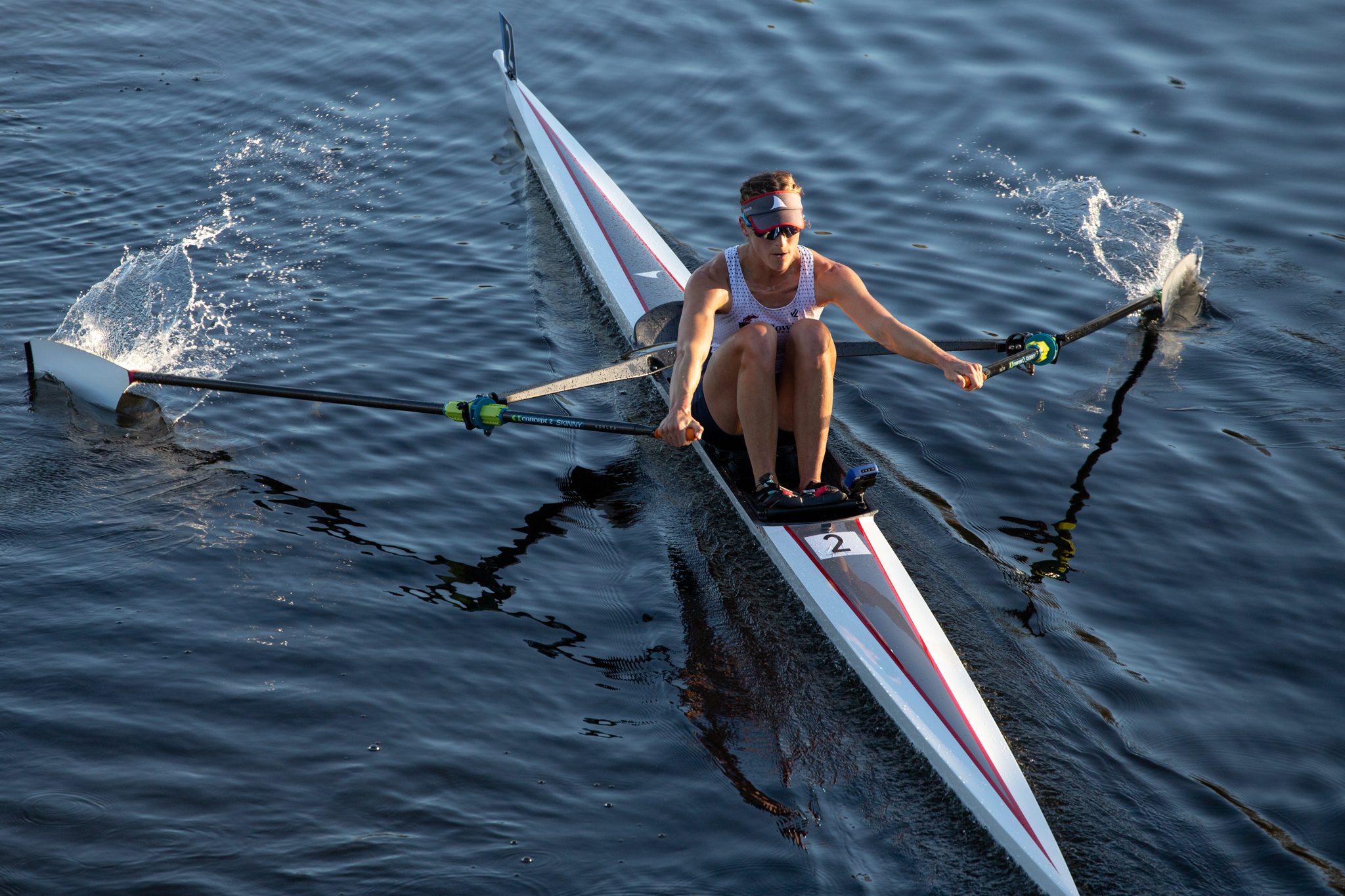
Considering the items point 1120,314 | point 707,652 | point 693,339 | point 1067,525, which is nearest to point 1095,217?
point 1120,314

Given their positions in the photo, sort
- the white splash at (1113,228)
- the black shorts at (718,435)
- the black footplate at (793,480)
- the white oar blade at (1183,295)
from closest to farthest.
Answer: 1. the black footplate at (793,480)
2. the black shorts at (718,435)
3. the white oar blade at (1183,295)
4. the white splash at (1113,228)

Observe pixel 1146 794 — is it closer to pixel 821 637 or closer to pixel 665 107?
pixel 821 637

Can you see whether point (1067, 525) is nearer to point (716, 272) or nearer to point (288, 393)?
point (716, 272)

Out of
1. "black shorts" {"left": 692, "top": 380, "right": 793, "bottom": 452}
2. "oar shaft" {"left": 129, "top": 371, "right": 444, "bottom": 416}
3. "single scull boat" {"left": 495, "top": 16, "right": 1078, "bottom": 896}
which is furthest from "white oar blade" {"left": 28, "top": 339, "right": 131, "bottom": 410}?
Result: "black shorts" {"left": 692, "top": 380, "right": 793, "bottom": 452}

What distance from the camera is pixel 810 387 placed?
521 centimetres

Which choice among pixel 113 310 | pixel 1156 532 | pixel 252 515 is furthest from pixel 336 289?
pixel 1156 532

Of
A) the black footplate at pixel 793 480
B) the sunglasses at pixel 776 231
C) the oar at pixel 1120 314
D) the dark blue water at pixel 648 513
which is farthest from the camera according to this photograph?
the oar at pixel 1120 314

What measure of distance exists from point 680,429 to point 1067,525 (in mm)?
2407

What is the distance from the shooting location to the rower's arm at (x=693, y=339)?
5.06 meters

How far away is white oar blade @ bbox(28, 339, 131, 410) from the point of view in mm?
6711

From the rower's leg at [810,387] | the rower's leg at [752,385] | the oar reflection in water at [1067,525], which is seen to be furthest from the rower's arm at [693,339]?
the oar reflection in water at [1067,525]

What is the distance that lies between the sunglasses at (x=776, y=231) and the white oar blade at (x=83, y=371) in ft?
14.1

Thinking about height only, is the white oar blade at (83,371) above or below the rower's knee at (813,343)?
below

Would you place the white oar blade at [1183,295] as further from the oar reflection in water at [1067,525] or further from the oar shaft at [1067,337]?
the oar reflection in water at [1067,525]
